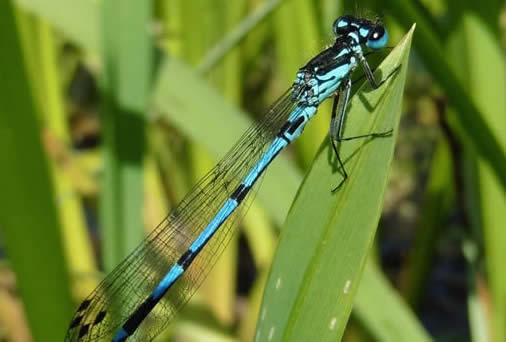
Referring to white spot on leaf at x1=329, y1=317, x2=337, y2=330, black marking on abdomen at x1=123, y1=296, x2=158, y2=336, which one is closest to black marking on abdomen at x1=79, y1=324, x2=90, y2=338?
black marking on abdomen at x1=123, y1=296, x2=158, y2=336

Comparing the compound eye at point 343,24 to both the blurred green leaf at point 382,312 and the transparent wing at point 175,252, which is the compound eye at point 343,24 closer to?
the transparent wing at point 175,252

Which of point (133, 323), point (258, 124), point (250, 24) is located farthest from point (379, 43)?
point (133, 323)

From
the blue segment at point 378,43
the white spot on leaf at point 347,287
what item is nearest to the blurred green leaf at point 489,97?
the blue segment at point 378,43

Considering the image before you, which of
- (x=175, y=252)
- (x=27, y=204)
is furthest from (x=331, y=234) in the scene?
(x=175, y=252)

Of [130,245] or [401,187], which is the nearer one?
[130,245]

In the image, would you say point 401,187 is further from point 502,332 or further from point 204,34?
point 502,332

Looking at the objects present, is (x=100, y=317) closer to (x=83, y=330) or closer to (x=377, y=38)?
(x=83, y=330)
